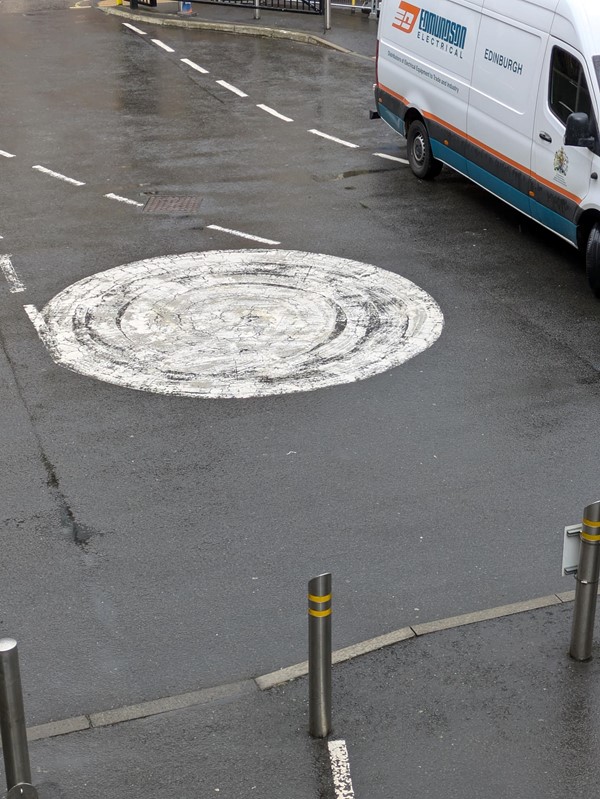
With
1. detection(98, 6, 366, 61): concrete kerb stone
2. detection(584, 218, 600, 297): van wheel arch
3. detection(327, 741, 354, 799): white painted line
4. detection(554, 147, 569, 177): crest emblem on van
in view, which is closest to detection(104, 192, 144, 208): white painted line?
detection(554, 147, 569, 177): crest emblem on van

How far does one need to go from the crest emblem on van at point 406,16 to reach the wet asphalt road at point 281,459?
197 centimetres

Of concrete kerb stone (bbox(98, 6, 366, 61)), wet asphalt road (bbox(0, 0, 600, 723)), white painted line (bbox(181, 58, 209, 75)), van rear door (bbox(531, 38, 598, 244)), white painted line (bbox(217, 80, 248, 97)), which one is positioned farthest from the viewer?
concrete kerb stone (bbox(98, 6, 366, 61))

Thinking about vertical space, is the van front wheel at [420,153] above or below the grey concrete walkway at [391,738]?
above

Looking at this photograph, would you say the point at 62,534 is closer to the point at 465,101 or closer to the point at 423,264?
the point at 423,264

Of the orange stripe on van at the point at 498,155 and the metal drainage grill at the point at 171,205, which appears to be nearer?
the orange stripe on van at the point at 498,155

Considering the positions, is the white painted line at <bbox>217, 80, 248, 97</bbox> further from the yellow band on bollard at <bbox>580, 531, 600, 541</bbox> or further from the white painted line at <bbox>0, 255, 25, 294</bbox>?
the yellow band on bollard at <bbox>580, 531, 600, 541</bbox>

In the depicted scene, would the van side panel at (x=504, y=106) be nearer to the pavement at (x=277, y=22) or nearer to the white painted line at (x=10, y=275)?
the white painted line at (x=10, y=275)

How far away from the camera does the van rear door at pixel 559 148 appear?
36.5ft

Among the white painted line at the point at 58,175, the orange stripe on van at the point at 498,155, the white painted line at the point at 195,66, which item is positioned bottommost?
the white painted line at the point at 58,175

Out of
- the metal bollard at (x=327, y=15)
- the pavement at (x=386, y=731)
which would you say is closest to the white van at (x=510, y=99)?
the pavement at (x=386, y=731)

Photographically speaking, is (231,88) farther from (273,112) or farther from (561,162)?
(561,162)

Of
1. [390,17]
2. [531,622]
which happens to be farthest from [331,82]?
[531,622]

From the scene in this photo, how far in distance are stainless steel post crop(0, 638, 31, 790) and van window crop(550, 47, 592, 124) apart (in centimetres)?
843

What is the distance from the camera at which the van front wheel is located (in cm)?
1462
